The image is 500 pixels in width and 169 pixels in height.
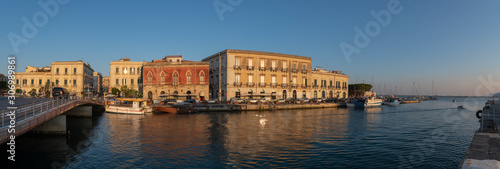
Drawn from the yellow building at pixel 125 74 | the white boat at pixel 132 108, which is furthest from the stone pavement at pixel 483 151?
the yellow building at pixel 125 74

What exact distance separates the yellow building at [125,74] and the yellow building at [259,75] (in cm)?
1842

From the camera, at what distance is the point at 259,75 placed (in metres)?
65.4

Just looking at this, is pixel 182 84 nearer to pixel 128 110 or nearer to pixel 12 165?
pixel 128 110

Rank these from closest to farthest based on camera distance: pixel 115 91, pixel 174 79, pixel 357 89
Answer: pixel 174 79 → pixel 115 91 → pixel 357 89

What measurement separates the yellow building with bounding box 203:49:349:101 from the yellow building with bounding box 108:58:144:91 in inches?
725

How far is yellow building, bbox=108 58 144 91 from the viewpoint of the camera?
70875 millimetres

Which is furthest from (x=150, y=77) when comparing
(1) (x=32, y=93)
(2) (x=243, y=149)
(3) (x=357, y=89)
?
(3) (x=357, y=89)

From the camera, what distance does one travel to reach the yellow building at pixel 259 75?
204ft

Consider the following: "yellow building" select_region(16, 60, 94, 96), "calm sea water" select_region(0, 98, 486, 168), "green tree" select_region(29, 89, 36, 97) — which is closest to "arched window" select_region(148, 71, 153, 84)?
"yellow building" select_region(16, 60, 94, 96)

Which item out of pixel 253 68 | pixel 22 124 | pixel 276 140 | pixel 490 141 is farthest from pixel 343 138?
pixel 253 68

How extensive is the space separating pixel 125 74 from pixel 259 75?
3540cm

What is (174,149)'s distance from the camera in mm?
18281

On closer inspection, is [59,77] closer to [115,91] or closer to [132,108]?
[115,91]

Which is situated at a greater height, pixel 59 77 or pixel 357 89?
pixel 59 77
